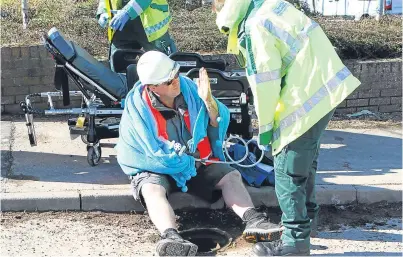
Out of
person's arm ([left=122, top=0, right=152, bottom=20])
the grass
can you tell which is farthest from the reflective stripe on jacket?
the grass

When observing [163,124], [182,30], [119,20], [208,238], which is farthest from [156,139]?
[182,30]

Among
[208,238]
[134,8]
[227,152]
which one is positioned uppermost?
[134,8]

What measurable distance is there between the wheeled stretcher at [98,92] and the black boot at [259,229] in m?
1.34

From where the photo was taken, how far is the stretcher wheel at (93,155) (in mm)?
5746

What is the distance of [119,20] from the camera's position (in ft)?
20.7

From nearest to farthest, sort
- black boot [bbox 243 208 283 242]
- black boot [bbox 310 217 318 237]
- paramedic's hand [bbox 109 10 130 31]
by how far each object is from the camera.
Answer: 1. black boot [bbox 243 208 283 242]
2. black boot [bbox 310 217 318 237]
3. paramedic's hand [bbox 109 10 130 31]

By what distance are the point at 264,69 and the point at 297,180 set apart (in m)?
0.70

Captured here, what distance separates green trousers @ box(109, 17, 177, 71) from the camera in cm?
670

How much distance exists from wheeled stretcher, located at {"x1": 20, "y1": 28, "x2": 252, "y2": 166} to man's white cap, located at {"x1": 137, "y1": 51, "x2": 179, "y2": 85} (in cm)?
104

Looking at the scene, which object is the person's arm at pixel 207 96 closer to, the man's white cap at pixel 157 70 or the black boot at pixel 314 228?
the man's white cap at pixel 157 70

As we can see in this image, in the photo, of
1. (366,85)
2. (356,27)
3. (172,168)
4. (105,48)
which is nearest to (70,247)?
(172,168)

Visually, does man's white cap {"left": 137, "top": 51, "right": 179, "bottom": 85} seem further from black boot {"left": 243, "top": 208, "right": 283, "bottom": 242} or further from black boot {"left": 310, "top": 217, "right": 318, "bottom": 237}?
black boot {"left": 310, "top": 217, "right": 318, "bottom": 237}

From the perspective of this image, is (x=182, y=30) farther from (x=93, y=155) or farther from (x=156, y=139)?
(x=156, y=139)

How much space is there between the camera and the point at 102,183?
5371 millimetres
